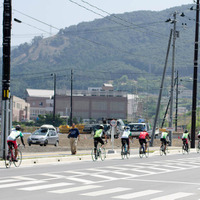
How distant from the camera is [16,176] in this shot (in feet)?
61.3

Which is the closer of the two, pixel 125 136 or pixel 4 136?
pixel 4 136

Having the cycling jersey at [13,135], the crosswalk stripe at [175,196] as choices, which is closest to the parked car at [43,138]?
the cycling jersey at [13,135]

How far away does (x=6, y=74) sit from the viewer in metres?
26.0

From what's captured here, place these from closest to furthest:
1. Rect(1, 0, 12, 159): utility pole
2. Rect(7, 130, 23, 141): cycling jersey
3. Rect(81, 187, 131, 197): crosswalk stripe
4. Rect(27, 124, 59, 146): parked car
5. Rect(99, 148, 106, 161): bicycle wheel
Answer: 1. Rect(81, 187, 131, 197): crosswalk stripe
2. Rect(7, 130, 23, 141): cycling jersey
3. Rect(1, 0, 12, 159): utility pole
4. Rect(99, 148, 106, 161): bicycle wheel
5. Rect(27, 124, 59, 146): parked car

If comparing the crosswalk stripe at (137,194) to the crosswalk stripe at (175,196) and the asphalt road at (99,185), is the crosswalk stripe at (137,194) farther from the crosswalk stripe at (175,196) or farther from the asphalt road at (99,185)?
the crosswalk stripe at (175,196)

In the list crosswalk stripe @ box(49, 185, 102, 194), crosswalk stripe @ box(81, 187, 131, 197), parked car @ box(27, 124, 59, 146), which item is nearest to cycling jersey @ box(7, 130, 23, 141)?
crosswalk stripe @ box(49, 185, 102, 194)

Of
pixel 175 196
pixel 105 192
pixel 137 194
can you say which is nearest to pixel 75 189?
pixel 105 192

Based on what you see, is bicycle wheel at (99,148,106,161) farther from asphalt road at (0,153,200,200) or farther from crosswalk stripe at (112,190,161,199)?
crosswalk stripe at (112,190,161,199)

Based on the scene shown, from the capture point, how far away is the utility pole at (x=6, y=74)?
25.8 metres

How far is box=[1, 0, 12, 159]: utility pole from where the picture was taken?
25.8 m

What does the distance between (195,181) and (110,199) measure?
574 cm

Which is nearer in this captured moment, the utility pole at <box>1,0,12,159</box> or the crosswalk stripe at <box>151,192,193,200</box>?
the crosswalk stripe at <box>151,192,193,200</box>

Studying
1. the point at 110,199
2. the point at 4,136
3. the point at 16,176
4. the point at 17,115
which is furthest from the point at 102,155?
the point at 17,115

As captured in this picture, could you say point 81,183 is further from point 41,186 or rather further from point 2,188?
point 2,188
